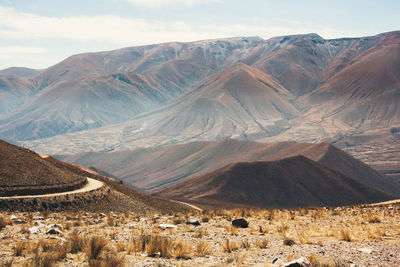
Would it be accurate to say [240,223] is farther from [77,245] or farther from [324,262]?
[324,262]

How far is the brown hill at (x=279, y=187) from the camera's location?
95.1m

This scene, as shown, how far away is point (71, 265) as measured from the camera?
35.4 ft

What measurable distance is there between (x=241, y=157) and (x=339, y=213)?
141 m

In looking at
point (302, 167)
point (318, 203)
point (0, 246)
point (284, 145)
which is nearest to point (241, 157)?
point (284, 145)

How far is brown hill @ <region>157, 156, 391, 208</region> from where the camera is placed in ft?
312

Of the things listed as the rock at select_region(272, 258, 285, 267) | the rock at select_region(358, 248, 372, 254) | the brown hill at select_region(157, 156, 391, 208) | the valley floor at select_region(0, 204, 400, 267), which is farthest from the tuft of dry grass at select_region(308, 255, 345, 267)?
the brown hill at select_region(157, 156, 391, 208)

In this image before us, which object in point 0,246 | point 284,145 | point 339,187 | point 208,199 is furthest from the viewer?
point 284,145

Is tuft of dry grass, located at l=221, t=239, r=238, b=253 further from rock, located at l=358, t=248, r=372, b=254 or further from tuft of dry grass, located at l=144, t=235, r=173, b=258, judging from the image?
rock, located at l=358, t=248, r=372, b=254

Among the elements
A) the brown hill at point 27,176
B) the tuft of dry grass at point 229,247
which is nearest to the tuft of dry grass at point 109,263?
the tuft of dry grass at point 229,247

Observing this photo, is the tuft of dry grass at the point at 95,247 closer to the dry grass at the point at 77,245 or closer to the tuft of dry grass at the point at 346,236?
the dry grass at the point at 77,245

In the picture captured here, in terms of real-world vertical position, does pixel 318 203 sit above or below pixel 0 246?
below

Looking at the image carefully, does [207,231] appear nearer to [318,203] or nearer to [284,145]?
[318,203]

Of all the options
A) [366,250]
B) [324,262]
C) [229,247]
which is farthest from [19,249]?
[366,250]

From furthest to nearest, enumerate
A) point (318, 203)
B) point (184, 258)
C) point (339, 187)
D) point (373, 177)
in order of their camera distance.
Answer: point (373, 177) < point (339, 187) < point (318, 203) < point (184, 258)
